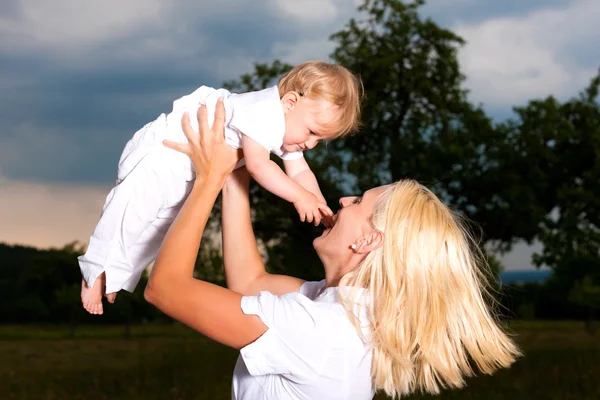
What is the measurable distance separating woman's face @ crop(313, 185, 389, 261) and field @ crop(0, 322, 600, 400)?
132 inches

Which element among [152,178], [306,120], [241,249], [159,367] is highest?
[306,120]

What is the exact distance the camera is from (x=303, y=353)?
186 centimetres

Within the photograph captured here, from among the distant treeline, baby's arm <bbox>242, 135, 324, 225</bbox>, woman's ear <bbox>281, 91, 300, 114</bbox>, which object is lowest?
the distant treeline

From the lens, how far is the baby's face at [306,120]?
240 centimetres

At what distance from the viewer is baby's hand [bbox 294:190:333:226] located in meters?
2.26

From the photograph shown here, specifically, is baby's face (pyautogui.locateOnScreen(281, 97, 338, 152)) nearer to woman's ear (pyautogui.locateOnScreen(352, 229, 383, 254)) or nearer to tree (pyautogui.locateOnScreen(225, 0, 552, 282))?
woman's ear (pyautogui.locateOnScreen(352, 229, 383, 254))

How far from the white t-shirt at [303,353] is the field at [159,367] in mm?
3388

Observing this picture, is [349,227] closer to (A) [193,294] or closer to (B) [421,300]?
(B) [421,300]

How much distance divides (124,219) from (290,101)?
624mm

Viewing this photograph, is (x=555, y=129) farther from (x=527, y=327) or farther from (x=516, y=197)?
(x=527, y=327)

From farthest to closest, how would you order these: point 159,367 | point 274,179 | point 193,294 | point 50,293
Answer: point 50,293
point 159,367
point 274,179
point 193,294

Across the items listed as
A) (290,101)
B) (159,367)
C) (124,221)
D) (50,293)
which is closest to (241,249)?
(124,221)

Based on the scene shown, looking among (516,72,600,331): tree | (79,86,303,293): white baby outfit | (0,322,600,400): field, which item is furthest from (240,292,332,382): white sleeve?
(516,72,600,331): tree

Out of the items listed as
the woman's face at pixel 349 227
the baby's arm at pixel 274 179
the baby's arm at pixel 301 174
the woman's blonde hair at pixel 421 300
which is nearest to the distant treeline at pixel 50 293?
the baby's arm at pixel 301 174
